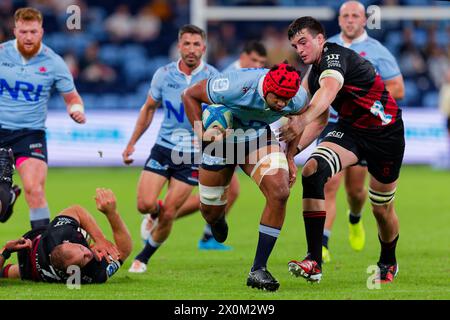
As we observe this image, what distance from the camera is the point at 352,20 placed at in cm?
1192

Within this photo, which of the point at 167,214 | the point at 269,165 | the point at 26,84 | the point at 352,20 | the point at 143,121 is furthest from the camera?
the point at 352,20

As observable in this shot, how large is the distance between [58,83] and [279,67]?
3.44 meters

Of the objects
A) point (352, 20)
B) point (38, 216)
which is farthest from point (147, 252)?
point (352, 20)

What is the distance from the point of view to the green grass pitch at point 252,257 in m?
8.63

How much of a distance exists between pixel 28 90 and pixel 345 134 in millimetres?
3547

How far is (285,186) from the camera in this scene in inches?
347

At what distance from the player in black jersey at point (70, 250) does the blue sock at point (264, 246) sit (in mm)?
1303

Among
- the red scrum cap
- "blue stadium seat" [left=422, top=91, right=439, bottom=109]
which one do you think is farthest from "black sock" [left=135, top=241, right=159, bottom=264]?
"blue stadium seat" [left=422, top=91, right=439, bottom=109]

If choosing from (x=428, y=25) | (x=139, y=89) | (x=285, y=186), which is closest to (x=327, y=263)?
(x=285, y=186)

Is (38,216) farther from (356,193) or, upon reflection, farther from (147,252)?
(356,193)

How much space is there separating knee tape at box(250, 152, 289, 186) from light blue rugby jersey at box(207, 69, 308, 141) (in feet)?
0.92

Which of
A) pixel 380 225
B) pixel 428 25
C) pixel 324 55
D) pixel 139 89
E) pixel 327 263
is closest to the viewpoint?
pixel 324 55

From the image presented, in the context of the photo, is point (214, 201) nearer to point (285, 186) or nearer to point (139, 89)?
point (285, 186)

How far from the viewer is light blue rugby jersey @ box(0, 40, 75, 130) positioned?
11.0 metres
